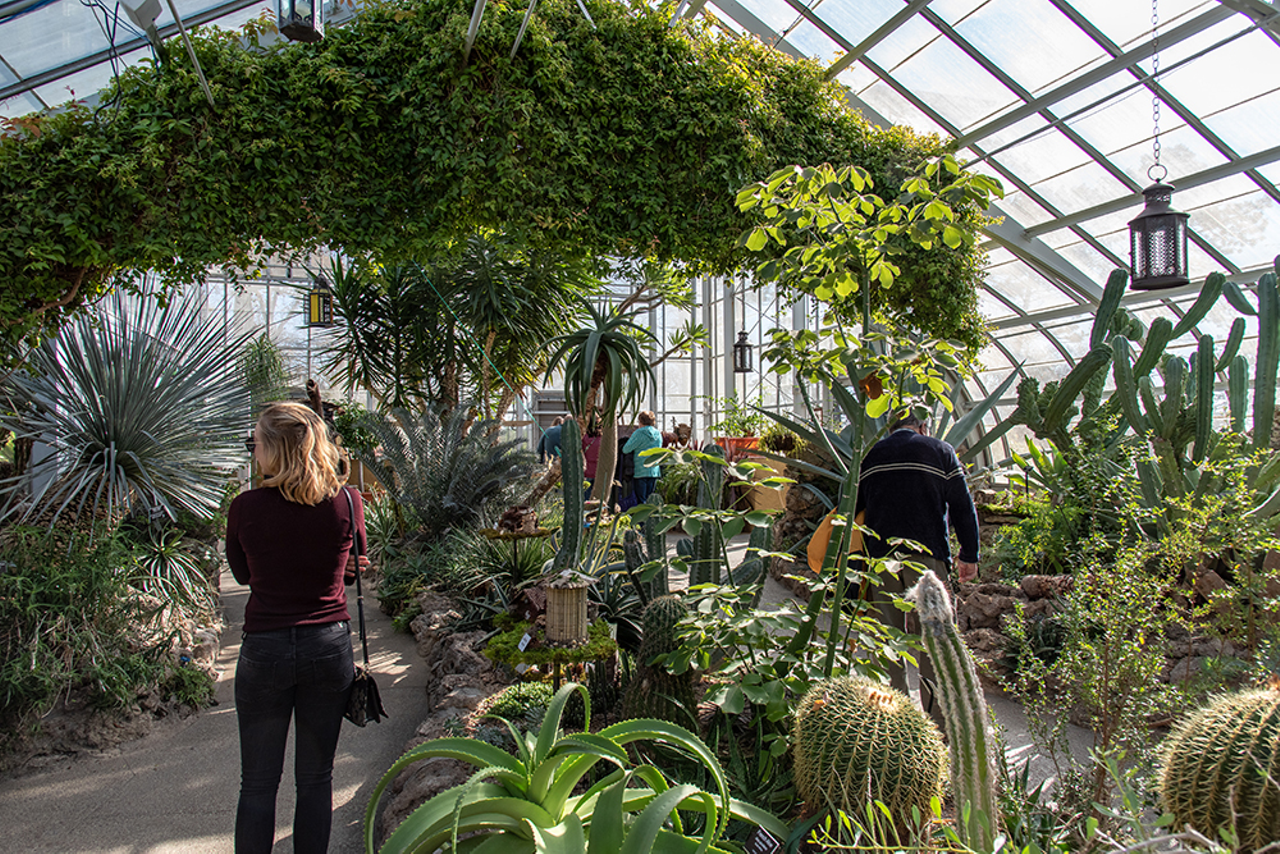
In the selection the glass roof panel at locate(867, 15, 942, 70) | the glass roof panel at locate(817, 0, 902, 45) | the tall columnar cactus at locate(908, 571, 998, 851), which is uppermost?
the glass roof panel at locate(817, 0, 902, 45)

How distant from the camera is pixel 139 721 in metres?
3.21

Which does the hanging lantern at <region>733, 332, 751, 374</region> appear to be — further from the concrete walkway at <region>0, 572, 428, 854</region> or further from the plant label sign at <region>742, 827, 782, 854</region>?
the plant label sign at <region>742, 827, 782, 854</region>

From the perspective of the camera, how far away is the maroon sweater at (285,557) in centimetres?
193

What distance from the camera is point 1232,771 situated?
3.96 ft

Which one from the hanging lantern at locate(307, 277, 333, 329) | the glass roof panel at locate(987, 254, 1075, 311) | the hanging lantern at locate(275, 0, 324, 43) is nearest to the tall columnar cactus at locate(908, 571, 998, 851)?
the hanging lantern at locate(275, 0, 324, 43)

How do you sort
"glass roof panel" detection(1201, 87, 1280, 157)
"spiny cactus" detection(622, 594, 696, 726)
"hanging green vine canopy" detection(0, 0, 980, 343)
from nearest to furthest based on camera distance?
"spiny cactus" detection(622, 594, 696, 726), "hanging green vine canopy" detection(0, 0, 980, 343), "glass roof panel" detection(1201, 87, 1280, 157)

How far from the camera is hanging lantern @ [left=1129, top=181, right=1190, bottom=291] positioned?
391cm

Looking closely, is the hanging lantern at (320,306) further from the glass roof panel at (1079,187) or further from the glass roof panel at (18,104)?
the glass roof panel at (1079,187)

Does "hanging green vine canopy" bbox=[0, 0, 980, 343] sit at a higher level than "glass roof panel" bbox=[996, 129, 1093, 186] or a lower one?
lower

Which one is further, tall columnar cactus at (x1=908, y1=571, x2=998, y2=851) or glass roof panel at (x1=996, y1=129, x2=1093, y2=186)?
glass roof panel at (x1=996, y1=129, x2=1093, y2=186)

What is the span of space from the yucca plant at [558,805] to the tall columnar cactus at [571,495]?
1.62 m

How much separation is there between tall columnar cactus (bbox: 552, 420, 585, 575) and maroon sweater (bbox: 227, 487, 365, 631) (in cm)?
130

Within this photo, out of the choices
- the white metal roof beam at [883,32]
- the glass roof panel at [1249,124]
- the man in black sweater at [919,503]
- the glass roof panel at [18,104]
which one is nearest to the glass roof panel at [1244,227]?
the glass roof panel at [1249,124]

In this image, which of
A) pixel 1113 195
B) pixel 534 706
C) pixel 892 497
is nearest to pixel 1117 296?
pixel 1113 195
